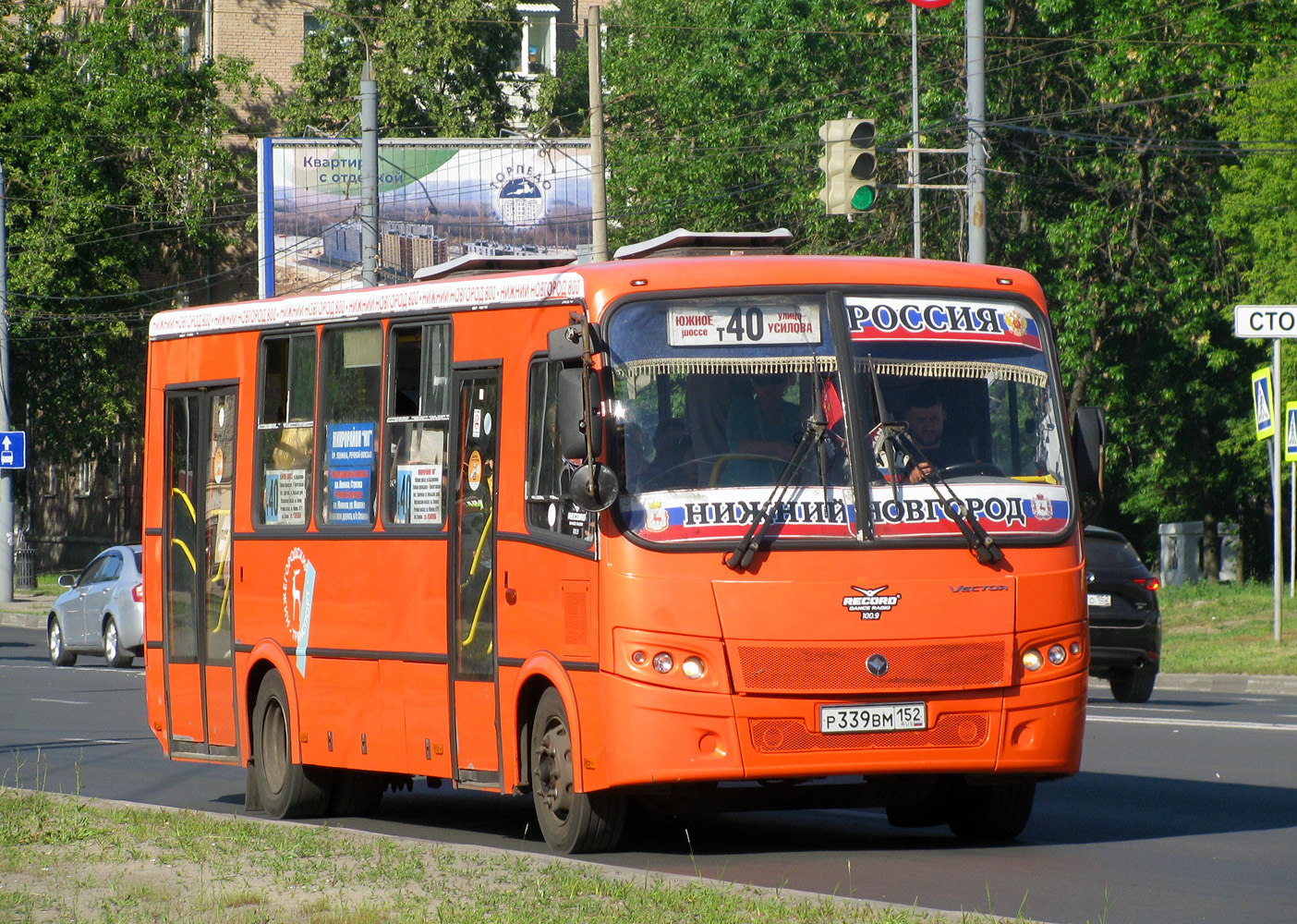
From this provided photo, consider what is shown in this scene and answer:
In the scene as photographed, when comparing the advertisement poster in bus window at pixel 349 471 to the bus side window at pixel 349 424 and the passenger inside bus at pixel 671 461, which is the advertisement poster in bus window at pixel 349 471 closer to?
the bus side window at pixel 349 424

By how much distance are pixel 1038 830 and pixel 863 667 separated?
7.19ft

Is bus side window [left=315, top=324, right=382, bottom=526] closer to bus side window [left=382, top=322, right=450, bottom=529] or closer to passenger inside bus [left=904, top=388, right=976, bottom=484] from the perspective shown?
bus side window [left=382, top=322, right=450, bottom=529]

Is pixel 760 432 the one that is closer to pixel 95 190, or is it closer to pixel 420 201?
pixel 420 201

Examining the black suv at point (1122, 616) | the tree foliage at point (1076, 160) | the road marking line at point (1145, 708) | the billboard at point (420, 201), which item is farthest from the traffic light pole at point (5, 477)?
the road marking line at point (1145, 708)

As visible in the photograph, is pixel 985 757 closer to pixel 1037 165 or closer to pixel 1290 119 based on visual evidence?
pixel 1290 119

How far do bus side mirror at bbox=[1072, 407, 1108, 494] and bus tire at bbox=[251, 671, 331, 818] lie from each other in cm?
460

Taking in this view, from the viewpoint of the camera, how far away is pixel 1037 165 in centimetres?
3919

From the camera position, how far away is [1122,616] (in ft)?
63.9

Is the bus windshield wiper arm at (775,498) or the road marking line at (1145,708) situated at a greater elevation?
the bus windshield wiper arm at (775,498)

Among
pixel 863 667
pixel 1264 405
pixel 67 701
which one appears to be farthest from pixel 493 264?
pixel 1264 405

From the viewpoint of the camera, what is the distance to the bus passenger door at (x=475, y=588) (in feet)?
32.6

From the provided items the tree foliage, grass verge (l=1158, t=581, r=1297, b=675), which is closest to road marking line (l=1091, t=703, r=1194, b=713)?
grass verge (l=1158, t=581, r=1297, b=675)

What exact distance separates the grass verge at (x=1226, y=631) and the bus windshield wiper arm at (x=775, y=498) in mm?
14355

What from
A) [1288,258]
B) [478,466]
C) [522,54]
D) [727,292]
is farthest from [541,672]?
[522,54]
